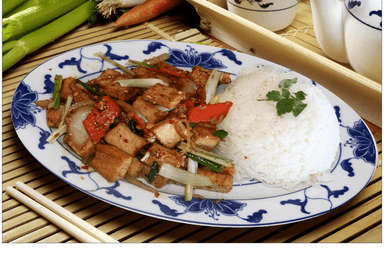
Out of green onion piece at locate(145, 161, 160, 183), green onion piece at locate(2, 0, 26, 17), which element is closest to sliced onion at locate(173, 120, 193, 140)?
green onion piece at locate(145, 161, 160, 183)

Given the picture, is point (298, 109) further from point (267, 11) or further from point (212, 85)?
point (267, 11)

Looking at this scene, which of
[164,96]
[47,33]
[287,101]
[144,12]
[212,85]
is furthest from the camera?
[144,12]

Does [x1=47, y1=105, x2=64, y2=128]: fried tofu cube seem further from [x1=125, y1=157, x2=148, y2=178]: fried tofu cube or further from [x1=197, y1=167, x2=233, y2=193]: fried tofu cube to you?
[x1=197, y1=167, x2=233, y2=193]: fried tofu cube

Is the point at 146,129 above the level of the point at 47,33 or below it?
below

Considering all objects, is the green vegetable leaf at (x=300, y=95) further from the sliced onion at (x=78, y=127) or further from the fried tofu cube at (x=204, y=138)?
the sliced onion at (x=78, y=127)

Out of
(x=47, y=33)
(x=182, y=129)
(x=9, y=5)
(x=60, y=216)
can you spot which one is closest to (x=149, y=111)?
(x=182, y=129)

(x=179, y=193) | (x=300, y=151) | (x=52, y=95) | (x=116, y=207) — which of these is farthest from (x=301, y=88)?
(x=52, y=95)

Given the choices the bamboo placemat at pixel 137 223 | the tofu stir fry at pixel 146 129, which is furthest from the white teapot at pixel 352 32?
the tofu stir fry at pixel 146 129
